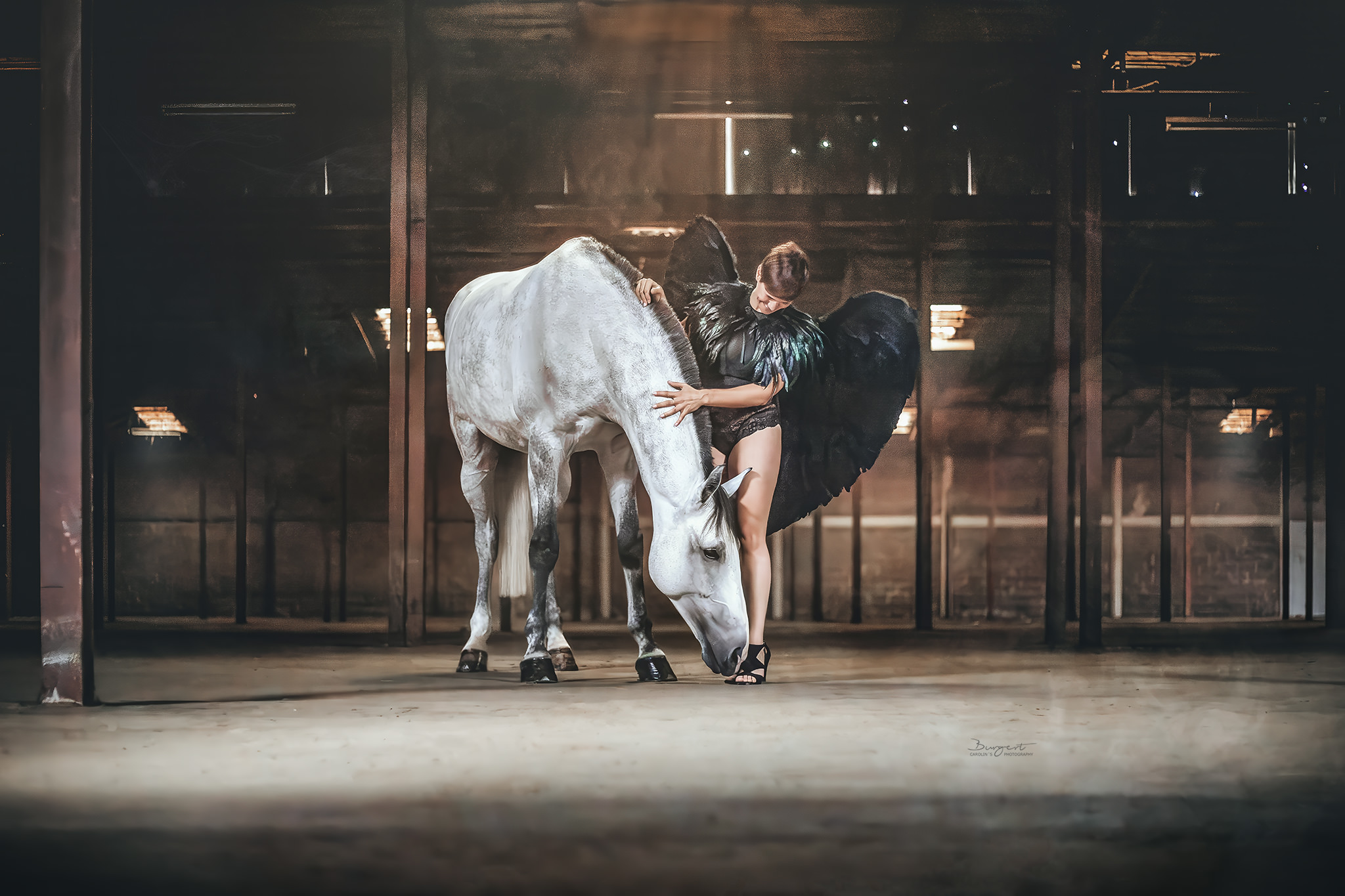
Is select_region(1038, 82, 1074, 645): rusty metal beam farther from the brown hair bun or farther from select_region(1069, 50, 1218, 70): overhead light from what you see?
the brown hair bun

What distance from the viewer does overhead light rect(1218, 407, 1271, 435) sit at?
7.90 meters

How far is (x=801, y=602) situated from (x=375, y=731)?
15.7 ft

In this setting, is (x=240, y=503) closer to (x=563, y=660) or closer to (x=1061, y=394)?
(x=563, y=660)

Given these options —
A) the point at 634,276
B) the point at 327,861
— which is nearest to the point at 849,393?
the point at 634,276

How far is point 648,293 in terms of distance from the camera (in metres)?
4.32

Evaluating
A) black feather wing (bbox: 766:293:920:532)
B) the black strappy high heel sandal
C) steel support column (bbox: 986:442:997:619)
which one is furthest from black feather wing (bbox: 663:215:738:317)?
steel support column (bbox: 986:442:997:619)

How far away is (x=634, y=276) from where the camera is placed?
4.46 m

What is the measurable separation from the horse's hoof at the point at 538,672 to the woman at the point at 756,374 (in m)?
0.68

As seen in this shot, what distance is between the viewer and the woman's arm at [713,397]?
4.16 m

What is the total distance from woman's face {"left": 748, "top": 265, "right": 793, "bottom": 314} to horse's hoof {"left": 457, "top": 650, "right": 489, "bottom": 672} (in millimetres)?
1889

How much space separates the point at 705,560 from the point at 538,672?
36.2 inches

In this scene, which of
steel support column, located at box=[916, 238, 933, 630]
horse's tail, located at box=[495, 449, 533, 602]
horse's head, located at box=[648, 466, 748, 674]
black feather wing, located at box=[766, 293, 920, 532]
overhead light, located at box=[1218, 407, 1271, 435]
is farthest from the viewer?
overhead light, located at box=[1218, 407, 1271, 435]

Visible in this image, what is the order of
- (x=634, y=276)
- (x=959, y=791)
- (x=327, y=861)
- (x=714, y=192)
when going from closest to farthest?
(x=327, y=861)
(x=959, y=791)
(x=634, y=276)
(x=714, y=192)

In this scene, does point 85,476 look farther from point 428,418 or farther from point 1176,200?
point 1176,200
